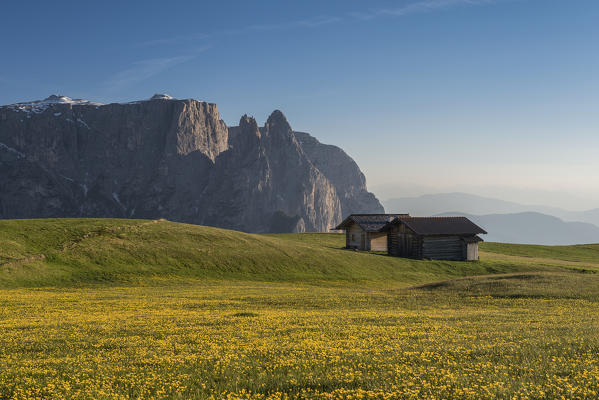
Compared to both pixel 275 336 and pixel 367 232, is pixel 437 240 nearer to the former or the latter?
pixel 367 232

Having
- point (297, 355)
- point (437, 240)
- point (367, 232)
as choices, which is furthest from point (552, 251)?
point (297, 355)

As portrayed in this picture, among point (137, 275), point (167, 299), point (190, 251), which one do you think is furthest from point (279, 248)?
point (167, 299)

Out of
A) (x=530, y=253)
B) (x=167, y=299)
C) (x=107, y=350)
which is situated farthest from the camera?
(x=530, y=253)

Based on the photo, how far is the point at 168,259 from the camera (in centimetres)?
6159

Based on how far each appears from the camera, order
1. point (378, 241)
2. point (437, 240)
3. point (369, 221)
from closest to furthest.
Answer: point (437, 240) < point (378, 241) < point (369, 221)

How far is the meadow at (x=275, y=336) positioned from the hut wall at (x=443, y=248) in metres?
24.9

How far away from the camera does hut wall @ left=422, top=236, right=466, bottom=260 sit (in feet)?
261

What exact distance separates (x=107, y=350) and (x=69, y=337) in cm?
→ 404

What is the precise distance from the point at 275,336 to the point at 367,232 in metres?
71.6

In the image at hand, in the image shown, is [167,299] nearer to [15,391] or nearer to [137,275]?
[137,275]

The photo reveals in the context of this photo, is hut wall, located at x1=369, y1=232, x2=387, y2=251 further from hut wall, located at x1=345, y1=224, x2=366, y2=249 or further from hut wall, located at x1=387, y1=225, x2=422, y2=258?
hut wall, located at x1=387, y1=225, x2=422, y2=258

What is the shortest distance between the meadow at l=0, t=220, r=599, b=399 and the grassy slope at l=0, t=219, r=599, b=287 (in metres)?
0.46

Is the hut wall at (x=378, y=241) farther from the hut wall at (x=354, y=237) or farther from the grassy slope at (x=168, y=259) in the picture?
the grassy slope at (x=168, y=259)

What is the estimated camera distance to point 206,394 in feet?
35.9
